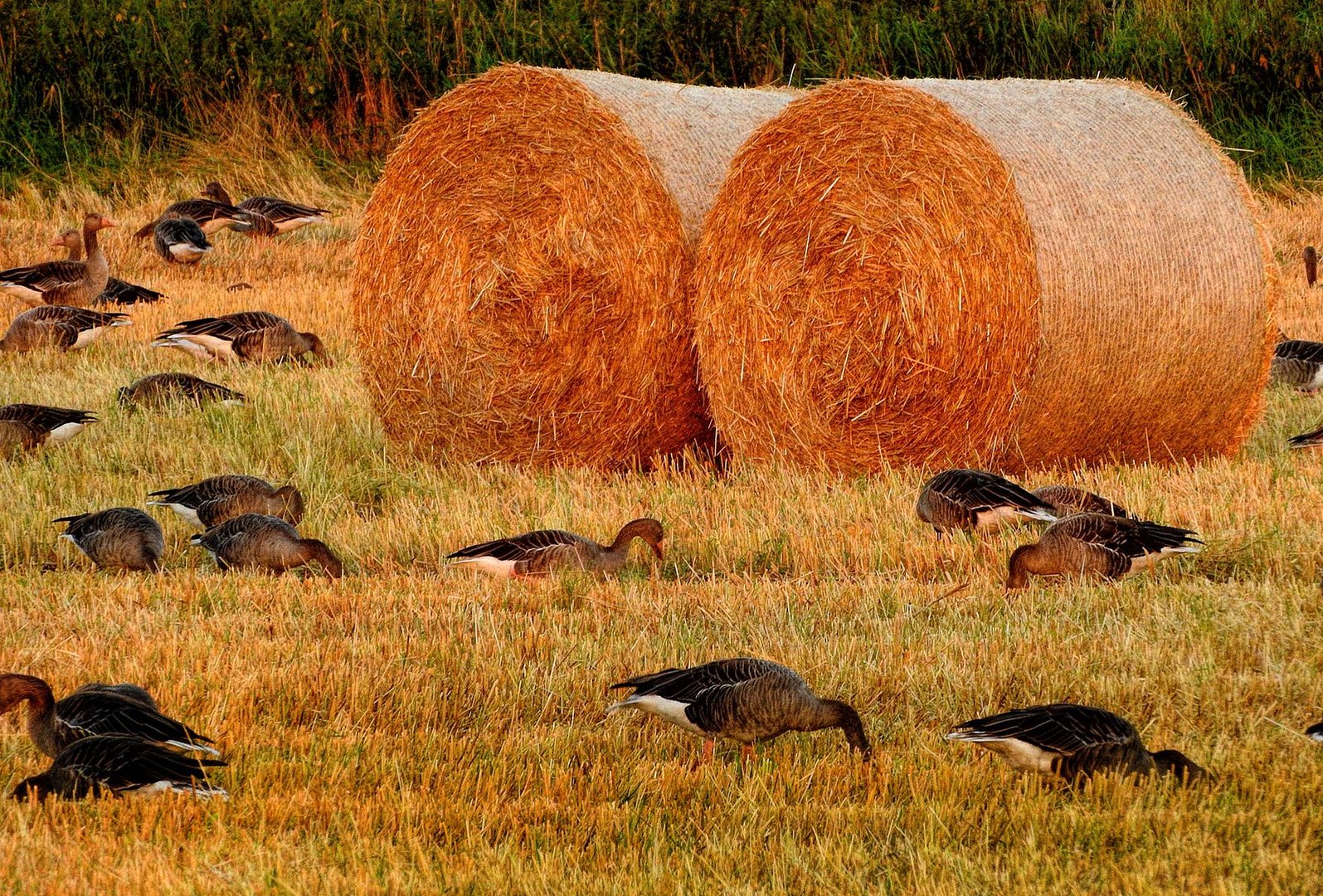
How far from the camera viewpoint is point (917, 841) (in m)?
4.56

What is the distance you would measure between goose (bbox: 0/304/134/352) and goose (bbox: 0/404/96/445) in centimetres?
308

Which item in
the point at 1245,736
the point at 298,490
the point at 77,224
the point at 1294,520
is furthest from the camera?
the point at 77,224

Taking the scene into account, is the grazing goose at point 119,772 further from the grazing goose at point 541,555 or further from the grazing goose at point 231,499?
the grazing goose at point 231,499

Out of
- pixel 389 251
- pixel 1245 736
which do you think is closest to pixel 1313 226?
pixel 389 251

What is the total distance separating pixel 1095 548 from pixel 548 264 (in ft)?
13.8

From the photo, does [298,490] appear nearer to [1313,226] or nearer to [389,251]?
[389,251]

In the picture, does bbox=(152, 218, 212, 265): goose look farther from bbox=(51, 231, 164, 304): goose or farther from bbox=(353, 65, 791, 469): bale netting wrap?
bbox=(353, 65, 791, 469): bale netting wrap

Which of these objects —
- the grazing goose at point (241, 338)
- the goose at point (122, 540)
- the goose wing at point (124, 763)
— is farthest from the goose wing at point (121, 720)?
the grazing goose at point (241, 338)

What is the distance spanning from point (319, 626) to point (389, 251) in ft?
14.8

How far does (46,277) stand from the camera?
570 inches

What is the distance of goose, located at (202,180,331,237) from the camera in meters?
17.6

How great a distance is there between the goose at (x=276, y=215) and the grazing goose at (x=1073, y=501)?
11264 mm

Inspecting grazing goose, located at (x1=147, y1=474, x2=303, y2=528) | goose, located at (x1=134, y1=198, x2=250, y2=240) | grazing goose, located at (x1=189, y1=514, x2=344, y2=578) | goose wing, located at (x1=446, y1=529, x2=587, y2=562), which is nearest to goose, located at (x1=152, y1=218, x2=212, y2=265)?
goose, located at (x1=134, y1=198, x2=250, y2=240)

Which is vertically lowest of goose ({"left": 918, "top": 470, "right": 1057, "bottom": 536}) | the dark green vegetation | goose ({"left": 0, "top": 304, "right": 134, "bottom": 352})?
goose ({"left": 0, "top": 304, "right": 134, "bottom": 352})
